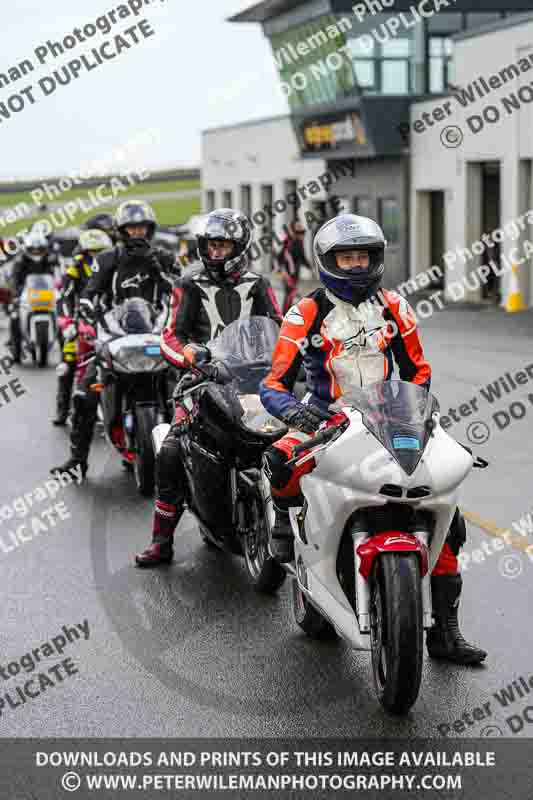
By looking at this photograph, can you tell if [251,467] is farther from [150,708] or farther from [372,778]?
[372,778]

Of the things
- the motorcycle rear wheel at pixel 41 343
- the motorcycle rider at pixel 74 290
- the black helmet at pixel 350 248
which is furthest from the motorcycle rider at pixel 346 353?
the motorcycle rear wheel at pixel 41 343

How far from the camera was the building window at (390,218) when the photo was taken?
37375 millimetres

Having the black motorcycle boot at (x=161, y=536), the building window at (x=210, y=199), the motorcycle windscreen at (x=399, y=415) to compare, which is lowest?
the building window at (x=210, y=199)

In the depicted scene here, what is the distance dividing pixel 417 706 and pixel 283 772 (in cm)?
82

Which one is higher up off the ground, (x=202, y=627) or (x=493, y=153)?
(x=202, y=627)

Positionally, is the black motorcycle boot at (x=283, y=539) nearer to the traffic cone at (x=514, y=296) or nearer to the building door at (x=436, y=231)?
the traffic cone at (x=514, y=296)

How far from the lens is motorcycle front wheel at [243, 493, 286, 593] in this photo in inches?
270

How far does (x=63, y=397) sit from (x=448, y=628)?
8289mm

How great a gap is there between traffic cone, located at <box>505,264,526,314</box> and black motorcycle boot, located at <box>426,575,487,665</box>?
22067 mm

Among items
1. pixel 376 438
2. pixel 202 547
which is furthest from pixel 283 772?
pixel 202 547

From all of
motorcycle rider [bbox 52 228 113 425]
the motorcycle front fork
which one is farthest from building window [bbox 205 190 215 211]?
the motorcycle front fork

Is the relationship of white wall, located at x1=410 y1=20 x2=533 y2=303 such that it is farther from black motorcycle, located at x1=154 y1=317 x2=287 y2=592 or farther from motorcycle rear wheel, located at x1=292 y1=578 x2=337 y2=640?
motorcycle rear wheel, located at x1=292 y1=578 x2=337 y2=640

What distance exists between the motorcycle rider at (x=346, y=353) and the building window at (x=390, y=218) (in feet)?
103

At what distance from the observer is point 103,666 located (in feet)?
20.5
